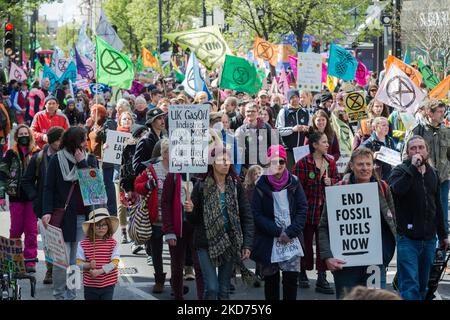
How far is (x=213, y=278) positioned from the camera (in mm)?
8016

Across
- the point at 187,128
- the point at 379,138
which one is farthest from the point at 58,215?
the point at 379,138

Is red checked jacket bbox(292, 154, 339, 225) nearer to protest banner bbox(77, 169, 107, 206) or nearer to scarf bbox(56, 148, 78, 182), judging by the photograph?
protest banner bbox(77, 169, 107, 206)

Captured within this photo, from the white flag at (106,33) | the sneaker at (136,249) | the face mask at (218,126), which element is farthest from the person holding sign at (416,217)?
the white flag at (106,33)

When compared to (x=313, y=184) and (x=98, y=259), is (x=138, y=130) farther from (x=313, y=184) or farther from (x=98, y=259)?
(x=98, y=259)

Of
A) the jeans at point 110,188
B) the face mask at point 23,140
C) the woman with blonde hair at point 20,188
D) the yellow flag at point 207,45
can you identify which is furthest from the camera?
the yellow flag at point 207,45

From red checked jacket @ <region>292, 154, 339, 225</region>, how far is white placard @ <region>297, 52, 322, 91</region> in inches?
292

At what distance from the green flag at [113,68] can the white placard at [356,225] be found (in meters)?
7.60

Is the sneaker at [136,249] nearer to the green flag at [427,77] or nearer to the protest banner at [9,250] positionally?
the protest banner at [9,250]

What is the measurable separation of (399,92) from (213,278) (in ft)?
19.3

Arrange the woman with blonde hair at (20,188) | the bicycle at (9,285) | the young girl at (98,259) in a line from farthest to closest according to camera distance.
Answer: the woman with blonde hair at (20,188) < the bicycle at (9,285) < the young girl at (98,259)

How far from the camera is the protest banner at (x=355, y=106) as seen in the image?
50.2ft

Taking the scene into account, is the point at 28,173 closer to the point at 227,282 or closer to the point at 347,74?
the point at 227,282
